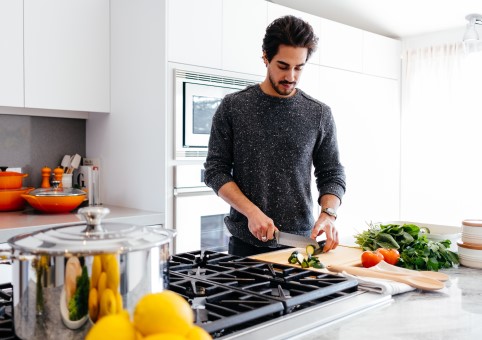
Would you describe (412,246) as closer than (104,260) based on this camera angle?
No

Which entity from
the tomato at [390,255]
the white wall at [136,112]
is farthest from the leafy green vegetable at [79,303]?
the white wall at [136,112]

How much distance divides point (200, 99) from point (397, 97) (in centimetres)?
220

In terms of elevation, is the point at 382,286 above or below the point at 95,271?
below

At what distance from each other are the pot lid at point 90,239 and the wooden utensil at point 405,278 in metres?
0.66

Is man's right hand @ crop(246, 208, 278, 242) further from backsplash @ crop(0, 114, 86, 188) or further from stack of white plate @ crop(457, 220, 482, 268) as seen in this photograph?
backsplash @ crop(0, 114, 86, 188)

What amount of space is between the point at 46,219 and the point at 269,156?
1162 mm

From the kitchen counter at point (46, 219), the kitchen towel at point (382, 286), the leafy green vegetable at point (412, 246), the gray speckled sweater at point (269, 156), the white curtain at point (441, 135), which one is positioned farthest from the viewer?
the white curtain at point (441, 135)

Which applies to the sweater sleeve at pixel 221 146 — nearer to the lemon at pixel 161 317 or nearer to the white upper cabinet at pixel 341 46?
the lemon at pixel 161 317

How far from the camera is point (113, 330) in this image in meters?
0.68

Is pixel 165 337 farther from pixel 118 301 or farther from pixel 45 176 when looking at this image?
pixel 45 176

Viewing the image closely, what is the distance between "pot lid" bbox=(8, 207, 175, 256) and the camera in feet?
2.58

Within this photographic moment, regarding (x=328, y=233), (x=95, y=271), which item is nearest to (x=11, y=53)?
(x=328, y=233)

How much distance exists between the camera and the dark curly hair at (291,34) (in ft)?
5.96

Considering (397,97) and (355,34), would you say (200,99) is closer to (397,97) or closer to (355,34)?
(355,34)
